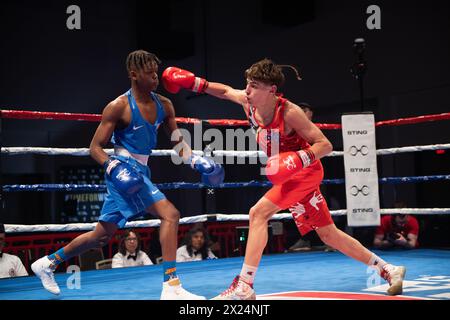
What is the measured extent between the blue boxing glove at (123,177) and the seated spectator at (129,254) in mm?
1910

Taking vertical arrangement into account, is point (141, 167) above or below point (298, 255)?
above

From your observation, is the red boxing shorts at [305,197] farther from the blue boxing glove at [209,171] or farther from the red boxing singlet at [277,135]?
the blue boxing glove at [209,171]

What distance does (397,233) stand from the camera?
5.05 metres

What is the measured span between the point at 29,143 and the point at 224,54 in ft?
11.4

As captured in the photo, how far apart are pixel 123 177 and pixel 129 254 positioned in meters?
2.11

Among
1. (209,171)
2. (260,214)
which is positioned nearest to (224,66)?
(209,171)

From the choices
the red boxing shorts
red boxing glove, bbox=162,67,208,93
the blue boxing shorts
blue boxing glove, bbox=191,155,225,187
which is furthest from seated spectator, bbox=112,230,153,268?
the red boxing shorts

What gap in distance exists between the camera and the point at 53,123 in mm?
9398

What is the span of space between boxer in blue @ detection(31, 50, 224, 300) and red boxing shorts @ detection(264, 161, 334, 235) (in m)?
0.38

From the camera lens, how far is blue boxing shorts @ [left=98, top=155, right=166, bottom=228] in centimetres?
267

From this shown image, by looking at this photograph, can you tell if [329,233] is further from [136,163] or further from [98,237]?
[98,237]

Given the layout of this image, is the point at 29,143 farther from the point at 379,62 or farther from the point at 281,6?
the point at 379,62

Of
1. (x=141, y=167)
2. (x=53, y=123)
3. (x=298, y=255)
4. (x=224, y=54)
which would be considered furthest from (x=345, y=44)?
(x=141, y=167)
